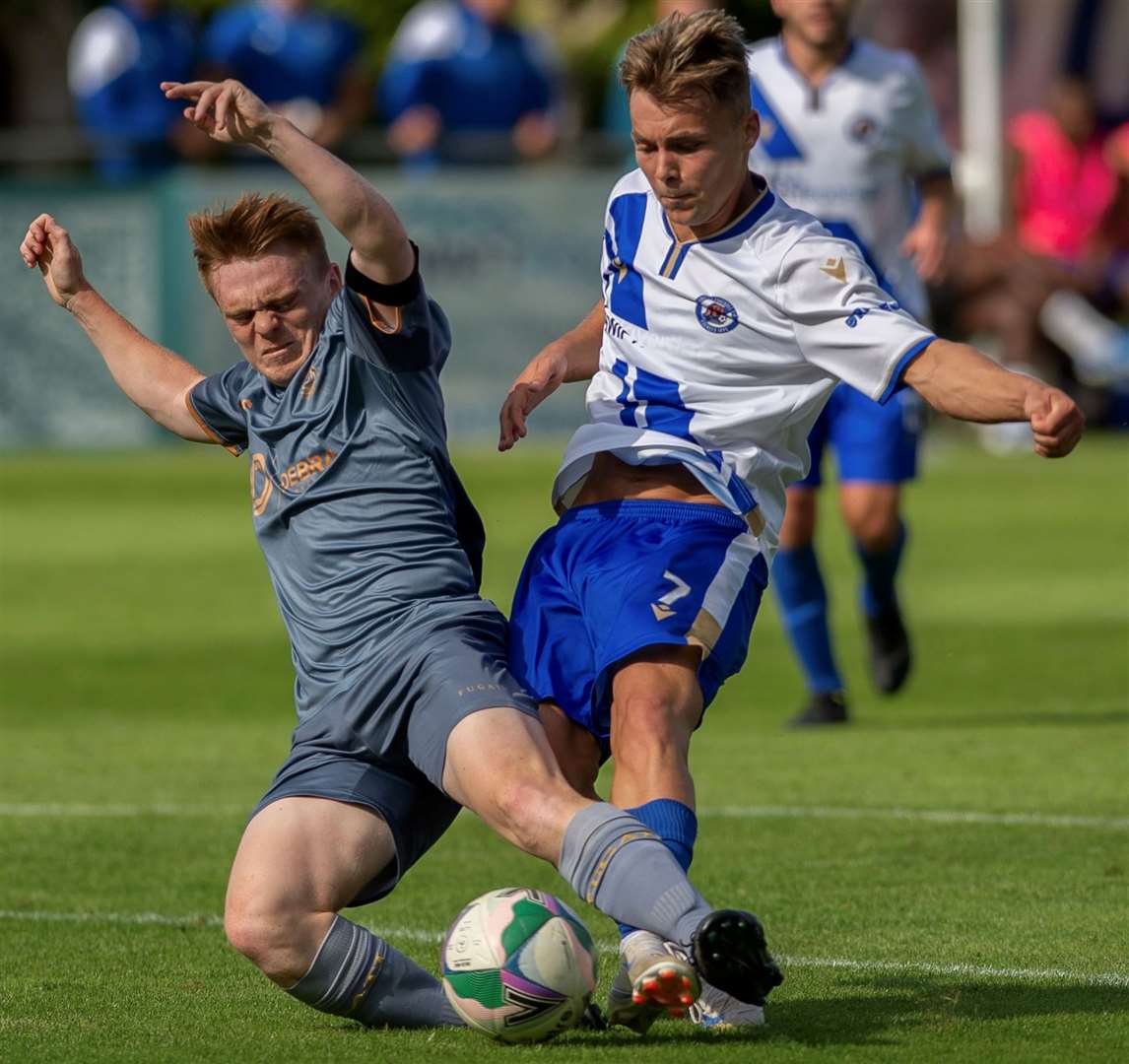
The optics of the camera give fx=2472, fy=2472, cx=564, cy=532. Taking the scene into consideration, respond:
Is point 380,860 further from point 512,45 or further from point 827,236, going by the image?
point 512,45

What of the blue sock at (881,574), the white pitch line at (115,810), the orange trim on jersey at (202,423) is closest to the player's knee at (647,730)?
the orange trim on jersey at (202,423)

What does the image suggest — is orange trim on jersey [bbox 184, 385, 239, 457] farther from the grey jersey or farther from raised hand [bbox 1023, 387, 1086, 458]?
raised hand [bbox 1023, 387, 1086, 458]

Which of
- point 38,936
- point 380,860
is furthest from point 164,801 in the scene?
point 380,860

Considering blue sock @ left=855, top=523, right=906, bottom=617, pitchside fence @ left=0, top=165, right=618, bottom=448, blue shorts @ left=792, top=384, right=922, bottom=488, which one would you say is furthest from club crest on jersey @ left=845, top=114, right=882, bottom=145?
pitchside fence @ left=0, top=165, right=618, bottom=448

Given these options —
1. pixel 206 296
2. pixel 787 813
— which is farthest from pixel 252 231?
pixel 206 296

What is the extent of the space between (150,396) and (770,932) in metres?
2.00

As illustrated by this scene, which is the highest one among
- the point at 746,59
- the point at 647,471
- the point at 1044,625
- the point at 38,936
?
the point at 746,59

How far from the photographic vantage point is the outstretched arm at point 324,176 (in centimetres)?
511

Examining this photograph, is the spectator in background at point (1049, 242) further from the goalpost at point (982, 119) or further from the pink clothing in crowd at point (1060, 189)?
the goalpost at point (982, 119)

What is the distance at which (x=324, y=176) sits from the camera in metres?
5.11

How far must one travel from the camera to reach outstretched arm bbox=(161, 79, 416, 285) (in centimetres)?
511

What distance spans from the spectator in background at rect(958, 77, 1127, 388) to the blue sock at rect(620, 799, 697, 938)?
60.3 feet

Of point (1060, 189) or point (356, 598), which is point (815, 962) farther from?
point (1060, 189)

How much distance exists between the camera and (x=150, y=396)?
5.92m
